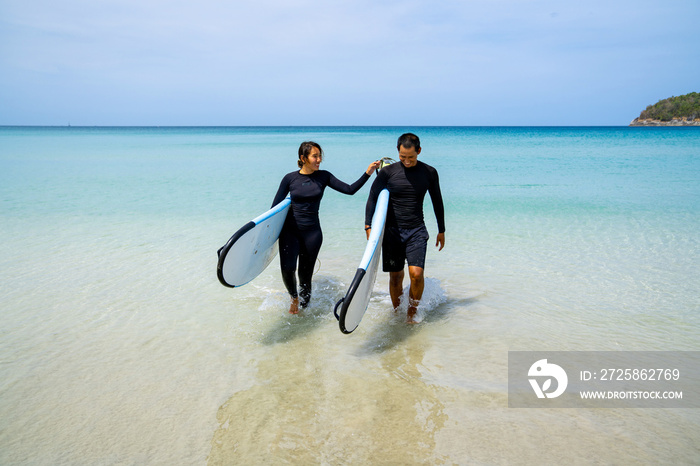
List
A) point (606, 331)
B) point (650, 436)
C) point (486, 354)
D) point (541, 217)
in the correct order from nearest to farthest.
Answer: point (650, 436)
point (486, 354)
point (606, 331)
point (541, 217)

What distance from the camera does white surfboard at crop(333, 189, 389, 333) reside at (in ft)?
12.1

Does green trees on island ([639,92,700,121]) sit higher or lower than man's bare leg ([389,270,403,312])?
higher

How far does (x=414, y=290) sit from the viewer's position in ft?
15.3

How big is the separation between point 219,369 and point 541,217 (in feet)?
27.1

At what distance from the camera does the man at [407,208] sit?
4492 millimetres

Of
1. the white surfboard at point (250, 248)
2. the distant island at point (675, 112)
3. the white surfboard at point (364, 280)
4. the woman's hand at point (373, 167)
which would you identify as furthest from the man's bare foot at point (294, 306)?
the distant island at point (675, 112)

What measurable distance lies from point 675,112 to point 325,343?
130533mm

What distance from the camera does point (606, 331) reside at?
454 centimetres

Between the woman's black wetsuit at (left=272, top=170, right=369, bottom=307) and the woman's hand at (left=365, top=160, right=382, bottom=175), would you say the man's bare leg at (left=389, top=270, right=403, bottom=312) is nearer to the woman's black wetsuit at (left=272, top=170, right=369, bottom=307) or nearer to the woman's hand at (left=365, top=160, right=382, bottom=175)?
the woman's black wetsuit at (left=272, top=170, right=369, bottom=307)

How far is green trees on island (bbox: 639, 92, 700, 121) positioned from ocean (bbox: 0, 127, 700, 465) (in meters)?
117

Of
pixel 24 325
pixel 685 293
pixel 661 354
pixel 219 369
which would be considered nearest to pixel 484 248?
pixel 685 293

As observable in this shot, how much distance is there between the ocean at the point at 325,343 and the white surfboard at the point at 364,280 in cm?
44

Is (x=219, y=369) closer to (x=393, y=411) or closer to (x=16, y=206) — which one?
(x=393, y=411)

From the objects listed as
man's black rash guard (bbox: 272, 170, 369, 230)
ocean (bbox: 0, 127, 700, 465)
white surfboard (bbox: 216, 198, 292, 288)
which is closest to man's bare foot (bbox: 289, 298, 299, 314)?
ocean (bbox: 0, 127, 700, 465)
